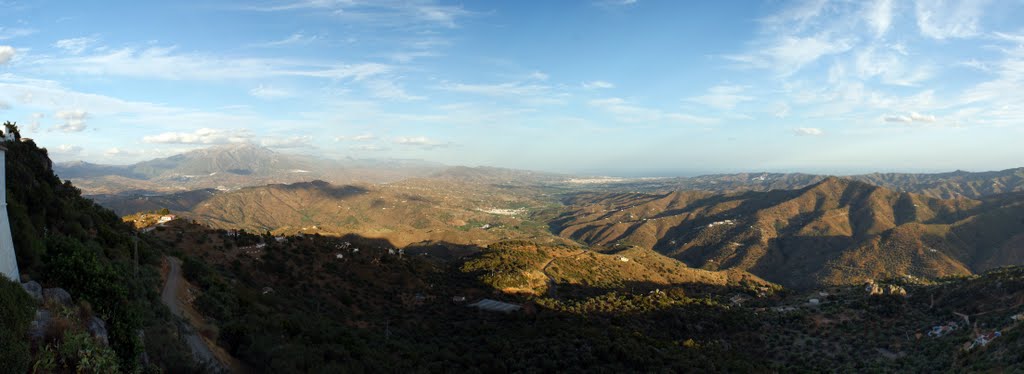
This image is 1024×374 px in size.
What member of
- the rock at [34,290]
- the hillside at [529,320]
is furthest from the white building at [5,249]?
the hillside at [529,320]

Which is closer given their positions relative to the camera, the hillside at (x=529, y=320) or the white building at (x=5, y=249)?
the white building at (x=5, y=249)

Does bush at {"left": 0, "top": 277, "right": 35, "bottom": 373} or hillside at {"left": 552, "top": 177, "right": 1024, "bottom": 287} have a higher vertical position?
bush at {"left": 0, "top": 277, "right": 35, "bottom": 373}

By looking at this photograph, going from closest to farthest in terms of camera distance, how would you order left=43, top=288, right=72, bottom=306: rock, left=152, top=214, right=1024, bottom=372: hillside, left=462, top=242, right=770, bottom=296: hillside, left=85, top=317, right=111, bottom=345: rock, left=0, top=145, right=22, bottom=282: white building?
left=85, top=317, right=111, bottom=345: rock → left=0, top=145, right=22, bottom=282: white building → left=43, top=288, right=72, bottom=306: rock → left=152, top=214, right=1024, bottom=372: hillside → left=462, top=242, right=770, bottom=296: hillside

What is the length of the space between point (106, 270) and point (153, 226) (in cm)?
4180

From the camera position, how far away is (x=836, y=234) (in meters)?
135

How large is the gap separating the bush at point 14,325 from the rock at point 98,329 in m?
1.21

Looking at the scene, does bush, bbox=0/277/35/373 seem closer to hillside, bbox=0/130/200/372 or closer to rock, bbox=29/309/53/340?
hillside, bbox=0/130/200/372

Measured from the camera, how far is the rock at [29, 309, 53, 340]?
791 cm

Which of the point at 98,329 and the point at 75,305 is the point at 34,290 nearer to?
the point at 75,305

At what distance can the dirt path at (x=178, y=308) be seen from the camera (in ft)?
44.0

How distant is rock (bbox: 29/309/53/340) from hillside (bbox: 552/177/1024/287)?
122 metres

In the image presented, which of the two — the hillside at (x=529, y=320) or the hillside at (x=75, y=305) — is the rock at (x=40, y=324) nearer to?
the hillside at (x=75, y=305)

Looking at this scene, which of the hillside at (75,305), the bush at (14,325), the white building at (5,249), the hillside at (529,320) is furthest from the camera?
the hillside at (529,320)

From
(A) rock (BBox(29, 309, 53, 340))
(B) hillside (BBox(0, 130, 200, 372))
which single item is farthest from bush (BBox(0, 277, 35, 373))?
(A) rock (BBox(29, 309, 53, 340))
